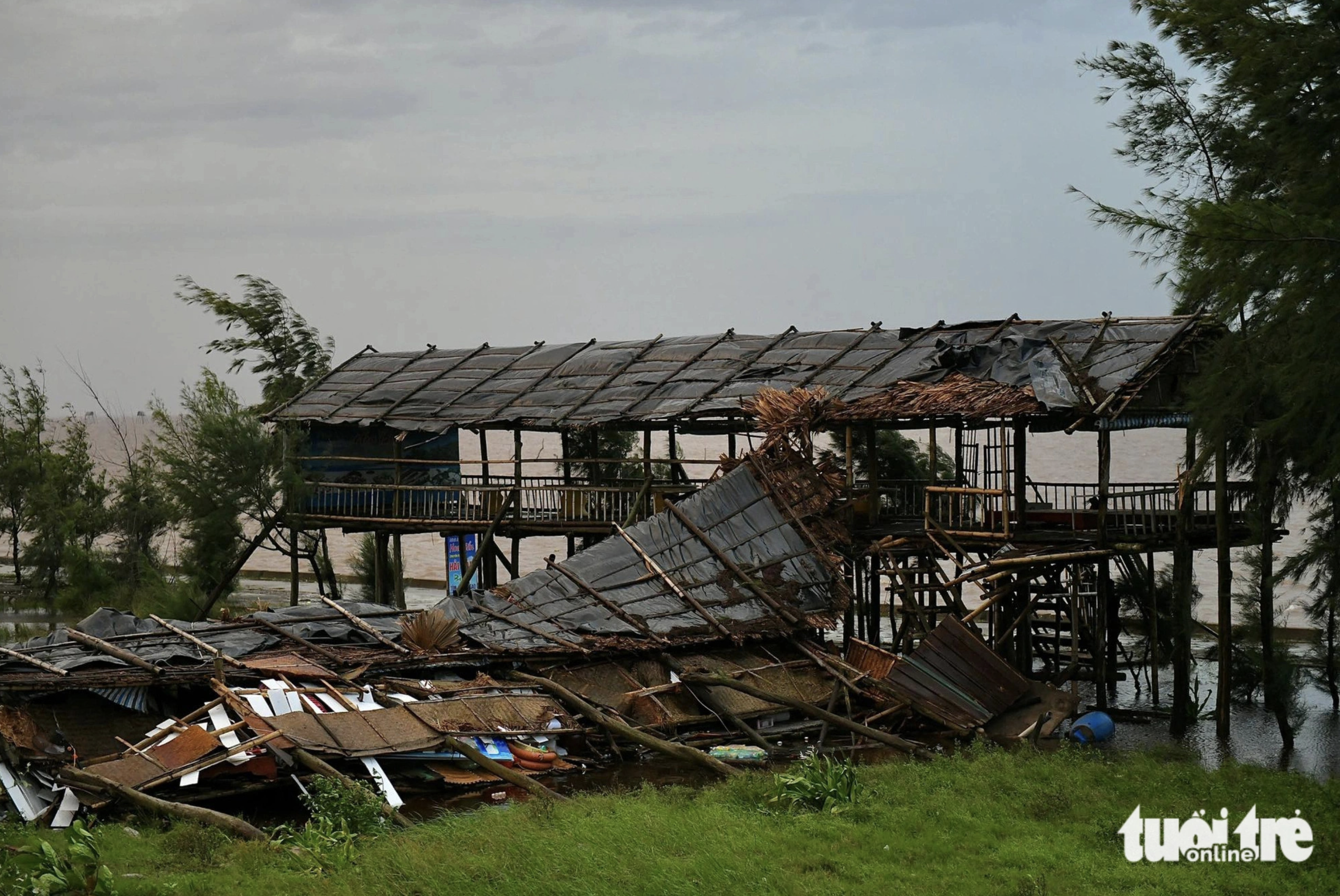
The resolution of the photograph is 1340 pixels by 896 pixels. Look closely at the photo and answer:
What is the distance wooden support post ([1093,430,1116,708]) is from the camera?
19.2m

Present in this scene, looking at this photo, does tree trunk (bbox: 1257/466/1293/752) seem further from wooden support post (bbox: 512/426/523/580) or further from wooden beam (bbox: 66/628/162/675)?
wooden beam (bbox: 66/628/162/675)

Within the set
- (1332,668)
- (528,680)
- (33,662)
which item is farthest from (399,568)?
(1332,668)

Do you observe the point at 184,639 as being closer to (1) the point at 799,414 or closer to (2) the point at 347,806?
(2) the point at 347,806

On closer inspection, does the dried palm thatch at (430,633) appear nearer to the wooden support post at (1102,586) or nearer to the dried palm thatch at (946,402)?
the dried palm thatch at (946,402)

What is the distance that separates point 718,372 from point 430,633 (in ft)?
30.9

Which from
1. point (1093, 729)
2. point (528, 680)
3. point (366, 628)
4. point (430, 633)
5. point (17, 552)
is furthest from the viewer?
point (17, 552)

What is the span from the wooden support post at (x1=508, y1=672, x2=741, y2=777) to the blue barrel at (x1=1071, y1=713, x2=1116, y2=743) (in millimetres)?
5344

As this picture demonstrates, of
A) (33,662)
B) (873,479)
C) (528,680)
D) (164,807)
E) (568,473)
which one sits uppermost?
(873,479)

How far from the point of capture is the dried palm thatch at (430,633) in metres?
→ 16.8

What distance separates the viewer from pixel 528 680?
53.4 ft

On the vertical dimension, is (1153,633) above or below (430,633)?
below

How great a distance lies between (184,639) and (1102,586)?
42.3ft

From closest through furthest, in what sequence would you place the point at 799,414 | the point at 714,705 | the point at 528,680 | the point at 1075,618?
the point at 528,680 → the point at 714,705 → the point at 1075,618 → the point at 799,414

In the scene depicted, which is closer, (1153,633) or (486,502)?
(1153,633)
